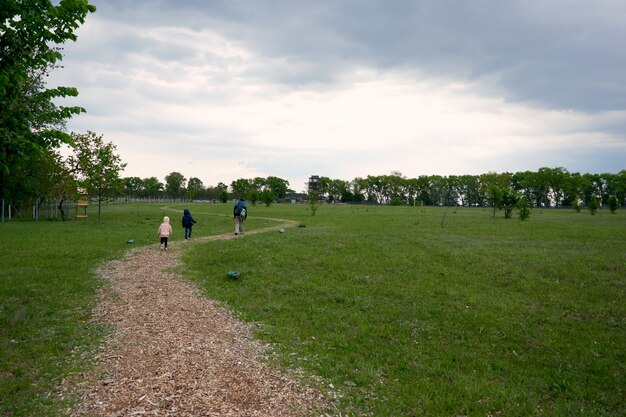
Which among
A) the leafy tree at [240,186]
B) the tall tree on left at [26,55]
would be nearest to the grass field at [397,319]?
the tall tree on left at [26,55]

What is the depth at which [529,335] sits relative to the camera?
36.0ft

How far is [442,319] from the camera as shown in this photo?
1205cm

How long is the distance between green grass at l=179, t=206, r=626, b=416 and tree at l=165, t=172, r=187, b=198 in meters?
174

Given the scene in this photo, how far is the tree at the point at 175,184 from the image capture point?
608ft

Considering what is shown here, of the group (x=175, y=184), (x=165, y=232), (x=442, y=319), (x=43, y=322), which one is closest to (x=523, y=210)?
(x=442, y=319)

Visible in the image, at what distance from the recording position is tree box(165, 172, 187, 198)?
185m

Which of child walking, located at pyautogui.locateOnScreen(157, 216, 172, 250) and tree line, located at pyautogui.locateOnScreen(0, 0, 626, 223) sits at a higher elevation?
tree line, located at pyautogui.locateOnScreen(0, 0, 626, 223)

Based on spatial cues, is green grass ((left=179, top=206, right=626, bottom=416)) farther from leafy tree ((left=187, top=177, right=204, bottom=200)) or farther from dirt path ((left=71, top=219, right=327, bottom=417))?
leafy tree ((left=187, top=177, right=204, bottom=200))

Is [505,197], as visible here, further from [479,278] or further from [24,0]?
[24,0]

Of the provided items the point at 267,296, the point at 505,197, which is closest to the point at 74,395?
the point at 267,296

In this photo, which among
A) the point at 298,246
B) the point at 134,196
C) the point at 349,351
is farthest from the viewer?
the point at 134,196

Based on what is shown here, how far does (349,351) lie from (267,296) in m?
4.78

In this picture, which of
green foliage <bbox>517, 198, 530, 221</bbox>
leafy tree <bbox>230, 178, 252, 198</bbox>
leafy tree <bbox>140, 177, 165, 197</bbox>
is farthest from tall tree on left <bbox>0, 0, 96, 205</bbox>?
leafy tree <bbox>140, 177, 165, 197</bbox>

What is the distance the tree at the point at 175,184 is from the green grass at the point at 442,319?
572ft
